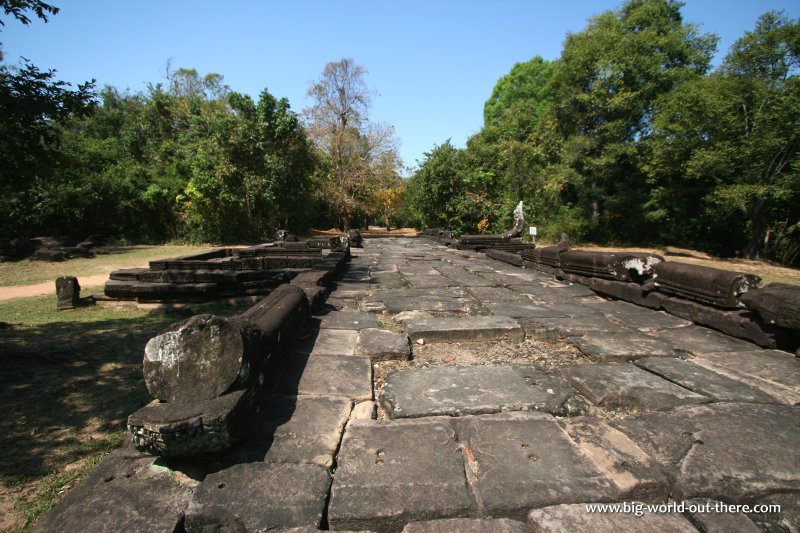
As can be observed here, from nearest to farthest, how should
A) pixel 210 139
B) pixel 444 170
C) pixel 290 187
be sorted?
pixel 210 139 → pixel 290 187 → pixel 444 170

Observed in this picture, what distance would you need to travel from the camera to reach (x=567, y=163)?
20922mm

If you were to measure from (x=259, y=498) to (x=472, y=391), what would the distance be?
1.37m

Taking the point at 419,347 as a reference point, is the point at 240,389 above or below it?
above

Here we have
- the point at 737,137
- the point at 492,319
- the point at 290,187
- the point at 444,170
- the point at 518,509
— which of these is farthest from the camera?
the point at 444,170

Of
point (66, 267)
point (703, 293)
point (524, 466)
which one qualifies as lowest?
point (66, 267)

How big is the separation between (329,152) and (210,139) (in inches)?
429

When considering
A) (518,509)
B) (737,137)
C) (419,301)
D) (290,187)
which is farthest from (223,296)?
(737,137)

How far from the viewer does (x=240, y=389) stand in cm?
198

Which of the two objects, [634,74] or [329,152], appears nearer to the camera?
[634,74]

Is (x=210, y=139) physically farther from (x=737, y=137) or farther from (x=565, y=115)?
(x=737, y=137)

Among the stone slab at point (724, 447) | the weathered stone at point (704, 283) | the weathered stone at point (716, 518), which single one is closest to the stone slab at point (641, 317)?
the weathered stone at point (704, 283)

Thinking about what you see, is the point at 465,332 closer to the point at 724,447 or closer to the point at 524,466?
the point at 524,466

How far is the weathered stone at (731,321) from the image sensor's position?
315 centimetres

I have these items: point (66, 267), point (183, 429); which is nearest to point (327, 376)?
point (183, 429)
